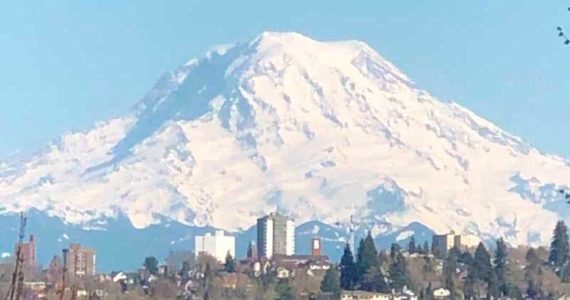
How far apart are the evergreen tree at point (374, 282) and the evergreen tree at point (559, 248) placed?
9.01 meters

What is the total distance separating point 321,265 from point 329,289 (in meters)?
36.4

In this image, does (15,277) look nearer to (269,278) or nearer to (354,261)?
(354,261)

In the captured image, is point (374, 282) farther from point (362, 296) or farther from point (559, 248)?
point (559, 248)

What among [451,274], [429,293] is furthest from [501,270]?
[451,274]

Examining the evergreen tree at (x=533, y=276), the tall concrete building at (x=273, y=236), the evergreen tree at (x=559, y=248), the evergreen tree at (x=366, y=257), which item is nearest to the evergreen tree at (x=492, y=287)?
the evergreen tree at (x=533, y=276)

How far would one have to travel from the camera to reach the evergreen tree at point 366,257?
90.9 metres

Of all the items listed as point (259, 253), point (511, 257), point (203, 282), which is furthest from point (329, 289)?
point (259, 253)

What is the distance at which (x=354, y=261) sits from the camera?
9350cm

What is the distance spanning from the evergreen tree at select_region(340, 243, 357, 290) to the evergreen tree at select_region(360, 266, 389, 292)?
526 millimetres

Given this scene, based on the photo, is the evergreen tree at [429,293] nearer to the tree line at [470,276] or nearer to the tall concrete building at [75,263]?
the tree line at [470,276]

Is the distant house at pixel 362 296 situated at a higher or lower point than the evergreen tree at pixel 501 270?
lower

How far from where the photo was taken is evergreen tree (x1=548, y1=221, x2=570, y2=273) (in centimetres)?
9646

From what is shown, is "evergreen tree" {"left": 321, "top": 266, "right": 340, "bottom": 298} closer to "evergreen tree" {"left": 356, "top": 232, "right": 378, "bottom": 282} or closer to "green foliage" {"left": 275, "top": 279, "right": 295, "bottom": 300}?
"evergreen tree" {"left": 356, "top": 232, "right": 378, "bottom": 282}

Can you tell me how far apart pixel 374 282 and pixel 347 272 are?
1.34 m
